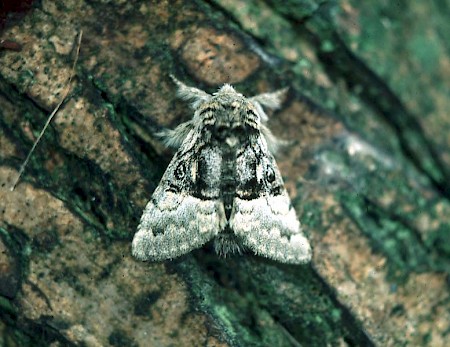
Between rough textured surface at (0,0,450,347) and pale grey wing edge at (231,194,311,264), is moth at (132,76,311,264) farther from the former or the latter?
rough textured surface at (0,0,450,347)

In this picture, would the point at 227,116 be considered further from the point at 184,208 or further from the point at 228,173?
the point at 184,208

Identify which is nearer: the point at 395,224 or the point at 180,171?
the point at 180,171

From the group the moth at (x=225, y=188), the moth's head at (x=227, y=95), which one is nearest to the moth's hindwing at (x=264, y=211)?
the moth at (x=225, y=188)

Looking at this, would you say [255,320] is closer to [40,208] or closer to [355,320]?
[355,320]

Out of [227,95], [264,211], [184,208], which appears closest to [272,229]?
[264,211]

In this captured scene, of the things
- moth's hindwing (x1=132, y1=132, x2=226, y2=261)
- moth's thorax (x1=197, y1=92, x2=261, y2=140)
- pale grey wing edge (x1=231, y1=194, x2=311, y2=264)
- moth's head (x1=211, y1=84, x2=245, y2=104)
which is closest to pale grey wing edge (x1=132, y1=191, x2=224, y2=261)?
moth's hindwing (x1=132, y1=132, x2=226, y2=261)

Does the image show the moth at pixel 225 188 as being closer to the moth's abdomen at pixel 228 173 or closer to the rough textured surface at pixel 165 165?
the moth's abdomen at pixel 228 173

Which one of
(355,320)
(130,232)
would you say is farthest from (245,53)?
(355,320)
